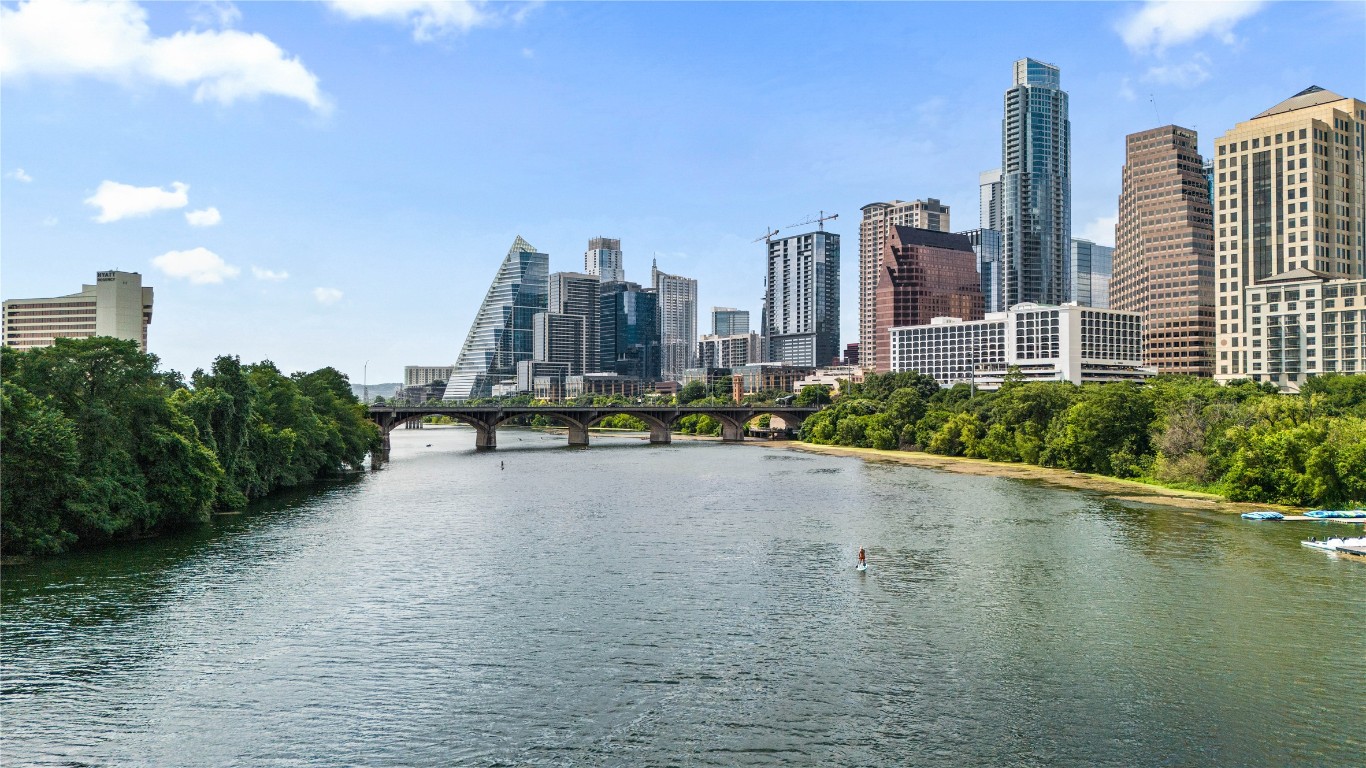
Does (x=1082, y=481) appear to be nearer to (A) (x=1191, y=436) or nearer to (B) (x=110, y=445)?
(A) (x=1191, y=436)

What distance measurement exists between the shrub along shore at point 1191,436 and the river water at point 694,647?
1432 cm

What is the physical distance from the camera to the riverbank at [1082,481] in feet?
320

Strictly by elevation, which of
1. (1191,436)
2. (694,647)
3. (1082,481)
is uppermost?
(1191,436)

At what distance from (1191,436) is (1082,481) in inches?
598

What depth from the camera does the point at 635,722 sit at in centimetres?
3956

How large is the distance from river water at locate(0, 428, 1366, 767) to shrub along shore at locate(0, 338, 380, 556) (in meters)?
3.40

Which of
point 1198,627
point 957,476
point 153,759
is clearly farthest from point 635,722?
point 957,476

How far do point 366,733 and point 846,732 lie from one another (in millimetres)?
19948

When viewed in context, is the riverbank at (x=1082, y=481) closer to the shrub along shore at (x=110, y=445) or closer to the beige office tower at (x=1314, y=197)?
the beige office tower at (x=1314, y=197)

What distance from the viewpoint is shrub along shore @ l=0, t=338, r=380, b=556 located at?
66.3 m

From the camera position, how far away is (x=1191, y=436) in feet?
378

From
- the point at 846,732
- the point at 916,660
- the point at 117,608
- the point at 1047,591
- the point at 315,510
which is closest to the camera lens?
the point at 846,732

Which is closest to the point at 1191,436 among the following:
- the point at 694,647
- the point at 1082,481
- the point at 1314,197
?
the point at 1082,481

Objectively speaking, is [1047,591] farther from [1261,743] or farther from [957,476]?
[957,476]
